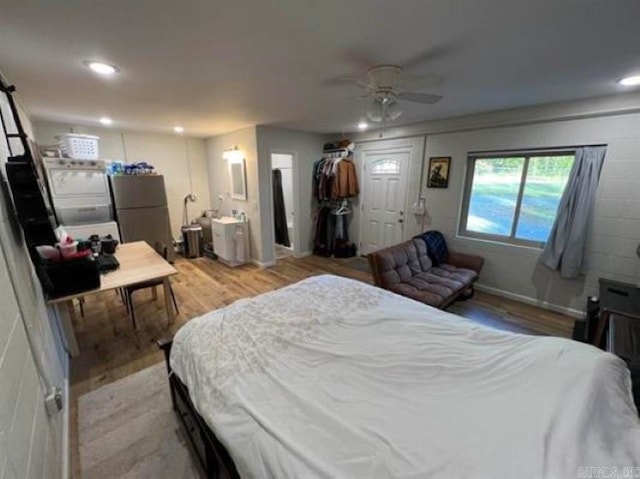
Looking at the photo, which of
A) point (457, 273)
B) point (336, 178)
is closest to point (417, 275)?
point (457, 273)

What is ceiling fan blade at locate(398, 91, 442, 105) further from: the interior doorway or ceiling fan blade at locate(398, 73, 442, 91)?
the interior doorway

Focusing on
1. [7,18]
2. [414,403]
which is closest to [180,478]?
[414,403]

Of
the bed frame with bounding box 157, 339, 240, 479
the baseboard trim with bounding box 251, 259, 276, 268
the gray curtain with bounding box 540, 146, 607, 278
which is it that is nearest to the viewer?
the bed frame with bounding box 157, 339, 240, 479

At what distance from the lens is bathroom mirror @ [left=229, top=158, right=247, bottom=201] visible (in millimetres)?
4723

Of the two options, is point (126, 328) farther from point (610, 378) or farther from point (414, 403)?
point (610, 378)

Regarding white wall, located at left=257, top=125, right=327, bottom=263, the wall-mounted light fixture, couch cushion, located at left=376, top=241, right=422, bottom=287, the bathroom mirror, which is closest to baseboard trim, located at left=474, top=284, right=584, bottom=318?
couch cushion, located at left=376, top=241, right=422, bottom=287

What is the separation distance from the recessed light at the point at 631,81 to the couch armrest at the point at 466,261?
2.08m

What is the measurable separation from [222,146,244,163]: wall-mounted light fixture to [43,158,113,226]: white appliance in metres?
1.83

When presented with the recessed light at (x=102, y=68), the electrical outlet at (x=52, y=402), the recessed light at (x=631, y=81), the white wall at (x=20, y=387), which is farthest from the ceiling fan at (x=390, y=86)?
the electrical outlet at (x=52, y=402)

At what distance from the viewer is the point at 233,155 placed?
190 inches

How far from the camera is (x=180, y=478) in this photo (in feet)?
4.74

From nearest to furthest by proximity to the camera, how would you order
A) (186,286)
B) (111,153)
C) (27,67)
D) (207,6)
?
(207,6) → (27,67) → (186,286) → (111,153)

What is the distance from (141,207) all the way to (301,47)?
13.2 ft

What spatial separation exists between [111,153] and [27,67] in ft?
10.4
